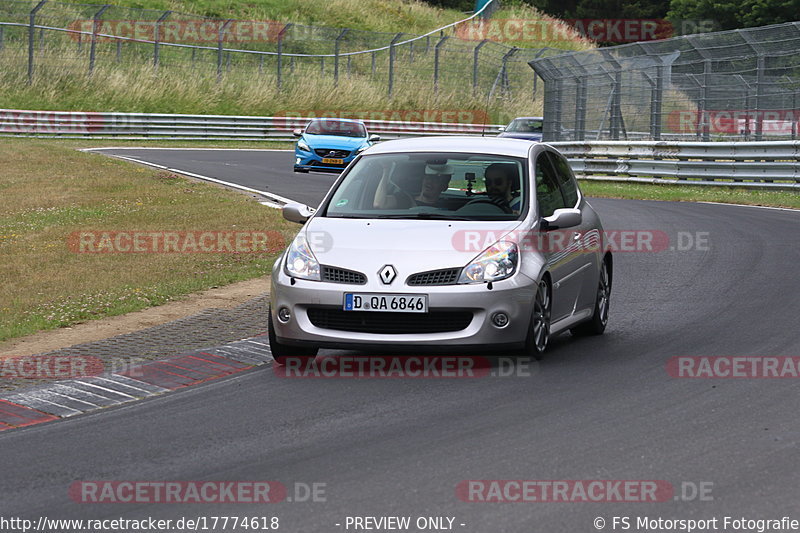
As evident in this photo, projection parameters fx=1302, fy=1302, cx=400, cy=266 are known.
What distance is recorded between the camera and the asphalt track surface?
17.5 ft

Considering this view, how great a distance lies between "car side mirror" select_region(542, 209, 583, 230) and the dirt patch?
3.51m

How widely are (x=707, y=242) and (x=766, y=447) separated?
1036cm

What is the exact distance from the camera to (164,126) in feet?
143

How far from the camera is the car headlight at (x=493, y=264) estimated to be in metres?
8.26

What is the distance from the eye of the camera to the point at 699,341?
30.9ft

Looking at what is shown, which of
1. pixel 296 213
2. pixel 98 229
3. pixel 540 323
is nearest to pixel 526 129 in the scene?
pixel 98 229

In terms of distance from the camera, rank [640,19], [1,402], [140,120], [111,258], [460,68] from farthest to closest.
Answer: [640,19]
[460,68]
[140,120]
[111,258]
[1,402]

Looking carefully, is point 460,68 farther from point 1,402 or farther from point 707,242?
point 1,402

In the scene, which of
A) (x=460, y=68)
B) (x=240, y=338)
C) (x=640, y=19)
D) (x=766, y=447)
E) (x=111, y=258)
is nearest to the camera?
(x=766, y=447)

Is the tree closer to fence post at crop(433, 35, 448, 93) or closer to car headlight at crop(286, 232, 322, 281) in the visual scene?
Answer: fence post at crop(433, 35, 448, 93)

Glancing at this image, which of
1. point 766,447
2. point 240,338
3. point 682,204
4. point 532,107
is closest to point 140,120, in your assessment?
point 532,107

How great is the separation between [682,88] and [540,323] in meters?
21.1

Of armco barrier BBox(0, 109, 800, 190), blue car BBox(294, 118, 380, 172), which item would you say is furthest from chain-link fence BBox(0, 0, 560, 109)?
blue car BBox(294, 118, 380, 172)

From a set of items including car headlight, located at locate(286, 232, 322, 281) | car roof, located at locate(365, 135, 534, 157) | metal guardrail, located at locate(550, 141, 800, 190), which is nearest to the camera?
car headlight, located at locate(286, 232, 322, 281)
